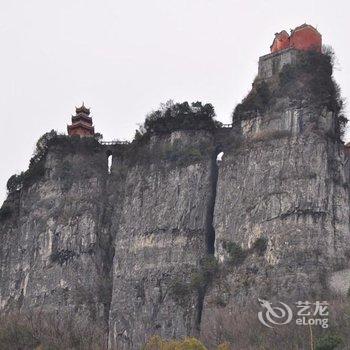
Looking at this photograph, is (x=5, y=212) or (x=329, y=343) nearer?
(x=329, y=343)

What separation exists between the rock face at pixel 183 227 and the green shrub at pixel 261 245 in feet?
0.26

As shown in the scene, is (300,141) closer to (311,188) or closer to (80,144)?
(311,188)

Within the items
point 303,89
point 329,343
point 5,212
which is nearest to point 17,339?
point 329,343

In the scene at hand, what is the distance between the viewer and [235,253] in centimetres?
6400

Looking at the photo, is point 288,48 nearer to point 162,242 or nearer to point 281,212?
point 281,212

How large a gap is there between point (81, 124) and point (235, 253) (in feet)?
63.7

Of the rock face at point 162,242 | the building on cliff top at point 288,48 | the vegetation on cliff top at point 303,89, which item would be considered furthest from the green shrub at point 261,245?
the building on cliff top at point 288,48

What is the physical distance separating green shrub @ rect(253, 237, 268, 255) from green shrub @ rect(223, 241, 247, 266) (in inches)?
33.9

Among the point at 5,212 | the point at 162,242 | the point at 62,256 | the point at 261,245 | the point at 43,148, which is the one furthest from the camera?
the point at 5,212

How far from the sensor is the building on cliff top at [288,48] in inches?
2741

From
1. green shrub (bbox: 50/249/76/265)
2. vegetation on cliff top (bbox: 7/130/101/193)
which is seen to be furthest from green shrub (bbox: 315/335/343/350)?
vegetation on cliff top (bbox: 7/130/101/193)

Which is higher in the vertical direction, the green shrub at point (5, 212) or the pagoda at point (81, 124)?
the pagoda at point (81, 124)

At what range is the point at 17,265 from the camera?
241ft

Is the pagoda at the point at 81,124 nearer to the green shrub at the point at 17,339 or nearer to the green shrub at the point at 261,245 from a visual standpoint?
the green shrub at the point at 261,245
